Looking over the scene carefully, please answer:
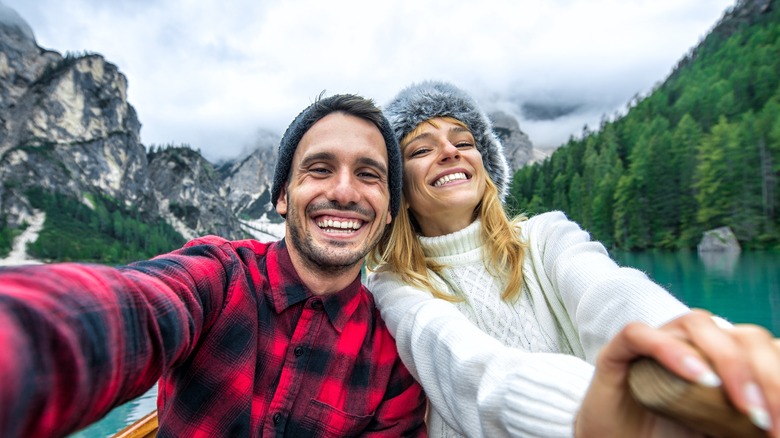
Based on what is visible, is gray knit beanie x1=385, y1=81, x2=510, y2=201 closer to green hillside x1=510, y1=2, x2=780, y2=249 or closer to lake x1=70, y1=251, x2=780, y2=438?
lake x1=70, y1=251, x2=780, y2=438

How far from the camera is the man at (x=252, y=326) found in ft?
2.14

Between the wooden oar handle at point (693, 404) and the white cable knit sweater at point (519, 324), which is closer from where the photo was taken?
the wooden oar handle at point (693, 404)

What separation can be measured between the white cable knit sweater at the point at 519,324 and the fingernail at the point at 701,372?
453mm

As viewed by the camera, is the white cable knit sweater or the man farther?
the white cable knit sweater

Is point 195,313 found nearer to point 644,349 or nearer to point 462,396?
point 462,396

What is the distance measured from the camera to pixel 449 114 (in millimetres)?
2301

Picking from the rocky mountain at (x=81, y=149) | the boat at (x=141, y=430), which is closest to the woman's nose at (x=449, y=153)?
the boat at (x=141, y=430)

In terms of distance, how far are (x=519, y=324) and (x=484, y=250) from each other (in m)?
Answer: 0.47

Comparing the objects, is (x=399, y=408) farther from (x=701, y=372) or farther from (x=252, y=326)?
(x=701, y=372)

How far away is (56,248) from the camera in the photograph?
67.9 m

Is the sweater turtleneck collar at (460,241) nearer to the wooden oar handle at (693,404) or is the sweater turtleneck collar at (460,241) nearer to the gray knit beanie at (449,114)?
the gray knit beanie at (449,114)

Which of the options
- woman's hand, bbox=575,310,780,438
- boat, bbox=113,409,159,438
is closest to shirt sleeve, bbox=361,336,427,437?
woman's hand, bbox=575,310,780,438

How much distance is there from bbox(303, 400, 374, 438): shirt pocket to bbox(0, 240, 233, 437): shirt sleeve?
594 millimetres

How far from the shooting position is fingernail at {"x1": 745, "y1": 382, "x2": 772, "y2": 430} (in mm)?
408
